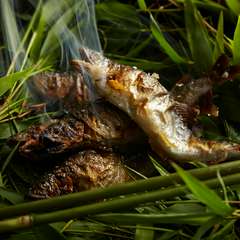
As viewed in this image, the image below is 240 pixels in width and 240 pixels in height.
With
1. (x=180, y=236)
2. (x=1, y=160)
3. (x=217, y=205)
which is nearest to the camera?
(x=217, y=205)

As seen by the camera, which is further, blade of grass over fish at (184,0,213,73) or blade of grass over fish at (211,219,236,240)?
blade of grass over fish at (184,0,213,73)

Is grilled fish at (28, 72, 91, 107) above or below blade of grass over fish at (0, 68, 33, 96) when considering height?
below

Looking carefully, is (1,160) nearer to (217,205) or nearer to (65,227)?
(65,227)

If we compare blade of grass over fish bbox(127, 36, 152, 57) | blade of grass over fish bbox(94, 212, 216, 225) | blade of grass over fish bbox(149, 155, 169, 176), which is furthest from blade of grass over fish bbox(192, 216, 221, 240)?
blade of grass over fish bbox(127, 36, 152, 57)

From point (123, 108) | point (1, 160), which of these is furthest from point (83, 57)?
point (1, 160)

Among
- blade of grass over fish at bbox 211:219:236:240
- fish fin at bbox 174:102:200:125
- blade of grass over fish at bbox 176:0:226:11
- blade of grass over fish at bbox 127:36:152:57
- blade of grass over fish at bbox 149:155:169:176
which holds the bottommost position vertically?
blade of grass over fish at bbox 211:219:236:240

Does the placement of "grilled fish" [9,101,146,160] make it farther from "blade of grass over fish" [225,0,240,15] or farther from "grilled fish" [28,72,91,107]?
"blade of grass over fish" [225,0,240,15]

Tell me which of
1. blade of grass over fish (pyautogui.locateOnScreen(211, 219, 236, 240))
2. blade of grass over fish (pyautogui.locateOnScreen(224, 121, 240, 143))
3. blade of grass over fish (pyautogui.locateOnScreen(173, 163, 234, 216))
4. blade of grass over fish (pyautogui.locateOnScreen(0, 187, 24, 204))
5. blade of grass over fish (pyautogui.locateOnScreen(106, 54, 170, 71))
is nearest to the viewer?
blade of grass over fish (pyautogui.locateOnScreen(173, 163, 234, 216))
